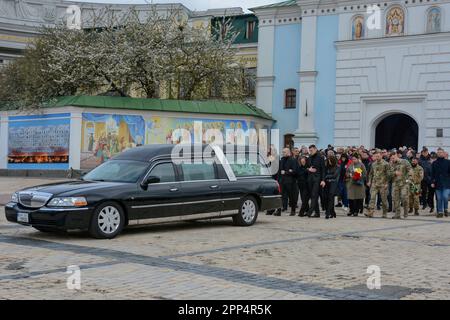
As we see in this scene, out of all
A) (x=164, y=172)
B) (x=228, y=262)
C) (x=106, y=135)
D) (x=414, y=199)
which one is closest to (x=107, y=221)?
(x=164, y=172)

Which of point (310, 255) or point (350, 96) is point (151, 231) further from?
point (350, 96)

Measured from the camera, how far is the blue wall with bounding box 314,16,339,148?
38.1 metres

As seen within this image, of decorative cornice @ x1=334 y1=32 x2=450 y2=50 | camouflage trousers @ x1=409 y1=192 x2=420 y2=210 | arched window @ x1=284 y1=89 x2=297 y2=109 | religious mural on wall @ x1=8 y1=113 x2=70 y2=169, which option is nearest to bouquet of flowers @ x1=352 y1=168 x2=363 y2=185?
camouflage trousers @ x1=409 y1=192 x2=420 y2=210

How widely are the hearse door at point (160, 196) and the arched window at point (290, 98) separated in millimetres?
27896

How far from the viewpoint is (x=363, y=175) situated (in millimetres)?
19266

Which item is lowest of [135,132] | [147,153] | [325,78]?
[147,153]

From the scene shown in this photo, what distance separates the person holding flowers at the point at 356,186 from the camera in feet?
62.4

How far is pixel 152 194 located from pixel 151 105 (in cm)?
2198

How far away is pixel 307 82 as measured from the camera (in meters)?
39.0

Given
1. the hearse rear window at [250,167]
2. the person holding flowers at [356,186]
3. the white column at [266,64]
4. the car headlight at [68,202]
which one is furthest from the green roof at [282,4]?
the car headlight at [68,202]

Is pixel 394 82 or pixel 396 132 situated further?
pixel 396 132

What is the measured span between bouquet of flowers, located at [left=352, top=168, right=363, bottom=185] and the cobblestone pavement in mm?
3847

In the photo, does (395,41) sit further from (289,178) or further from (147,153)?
(147,153)

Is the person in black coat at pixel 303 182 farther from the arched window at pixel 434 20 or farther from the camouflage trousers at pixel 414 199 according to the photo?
the arched window at pixel 434 20
